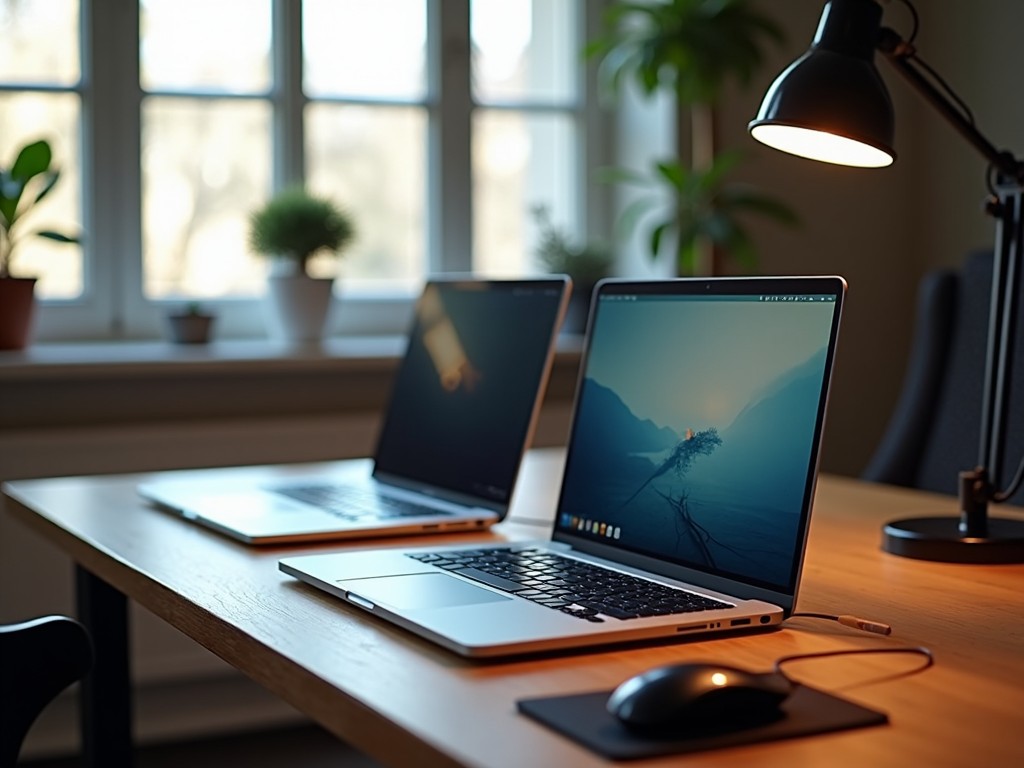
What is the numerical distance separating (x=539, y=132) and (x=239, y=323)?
88cm

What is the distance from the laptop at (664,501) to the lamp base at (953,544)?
12.5 inches

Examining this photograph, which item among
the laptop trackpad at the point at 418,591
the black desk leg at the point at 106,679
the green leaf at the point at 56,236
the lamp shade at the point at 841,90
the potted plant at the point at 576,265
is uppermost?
the lamp shade at the point at 841,90

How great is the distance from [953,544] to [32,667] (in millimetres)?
852

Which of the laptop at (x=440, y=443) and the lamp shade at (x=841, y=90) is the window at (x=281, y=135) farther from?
the lamp shade at (x=841, y=90)

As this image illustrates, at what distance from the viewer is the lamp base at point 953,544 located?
1.33 metres

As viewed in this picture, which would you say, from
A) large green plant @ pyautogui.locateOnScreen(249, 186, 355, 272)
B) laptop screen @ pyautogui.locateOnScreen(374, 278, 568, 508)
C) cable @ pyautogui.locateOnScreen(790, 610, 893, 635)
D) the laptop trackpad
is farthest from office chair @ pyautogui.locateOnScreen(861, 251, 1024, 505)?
large green plant @ pyautogui.locateOnScreen(249, 186, 355, 272)

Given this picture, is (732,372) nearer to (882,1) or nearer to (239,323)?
(882,1)

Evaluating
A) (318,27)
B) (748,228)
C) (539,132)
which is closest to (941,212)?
(748,228)

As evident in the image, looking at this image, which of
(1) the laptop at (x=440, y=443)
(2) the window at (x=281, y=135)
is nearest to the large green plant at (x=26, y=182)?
(2) the window at (x=281, y=135)

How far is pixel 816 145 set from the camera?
53.2 inches

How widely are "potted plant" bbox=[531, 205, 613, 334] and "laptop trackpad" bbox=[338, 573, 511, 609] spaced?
1.91 metres

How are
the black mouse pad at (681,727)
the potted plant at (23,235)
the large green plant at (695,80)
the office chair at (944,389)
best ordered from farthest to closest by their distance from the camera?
the large green plant at (695,80) < the potted plant at (23,235) < the office chair at (944,389) < the black mouse pad at (681,727)

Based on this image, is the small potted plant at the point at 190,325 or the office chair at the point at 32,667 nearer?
the office chair at the point at 32,667

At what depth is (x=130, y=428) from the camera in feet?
8.79
